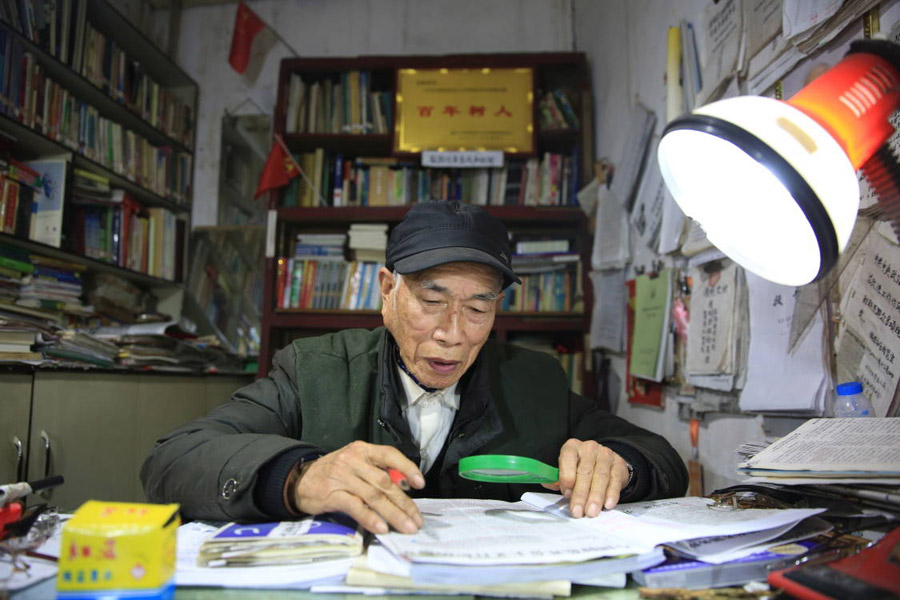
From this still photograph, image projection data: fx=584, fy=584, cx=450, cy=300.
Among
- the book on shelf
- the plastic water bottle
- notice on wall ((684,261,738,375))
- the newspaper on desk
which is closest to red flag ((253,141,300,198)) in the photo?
the book on shelf

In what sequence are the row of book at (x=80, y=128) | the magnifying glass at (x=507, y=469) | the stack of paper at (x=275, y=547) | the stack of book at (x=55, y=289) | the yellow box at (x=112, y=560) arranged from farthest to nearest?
the stack of book at (x=55, y=289), the row of book at (x=80, y=128), the magnifying glass at (x=507, y=469), the stack of paper at (x=275, y=547), the yellow box at (x=112, y=560)

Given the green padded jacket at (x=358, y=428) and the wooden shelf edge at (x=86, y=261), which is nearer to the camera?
the green padded jacket at (x=358, y=428)

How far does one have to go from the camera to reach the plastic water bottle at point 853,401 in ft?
3.10

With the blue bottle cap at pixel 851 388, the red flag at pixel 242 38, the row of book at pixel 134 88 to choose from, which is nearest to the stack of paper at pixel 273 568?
the blue bottle cap at pixel 851 388

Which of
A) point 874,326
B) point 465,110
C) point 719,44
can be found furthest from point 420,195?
point 874,326

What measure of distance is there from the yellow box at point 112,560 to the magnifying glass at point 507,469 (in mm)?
469

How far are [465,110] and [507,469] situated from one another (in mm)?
2624

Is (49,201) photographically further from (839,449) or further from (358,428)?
(839,449)

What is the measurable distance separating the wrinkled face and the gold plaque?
2036mm

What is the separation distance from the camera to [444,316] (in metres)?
1.20

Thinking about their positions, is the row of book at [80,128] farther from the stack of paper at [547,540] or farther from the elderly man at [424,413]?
the stack of paper at [547,540]

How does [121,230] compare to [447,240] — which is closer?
[447,240]

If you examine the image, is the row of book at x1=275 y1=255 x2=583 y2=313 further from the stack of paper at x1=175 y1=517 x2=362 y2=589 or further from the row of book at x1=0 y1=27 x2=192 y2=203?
the stack of paper at x1=175 y1=517 x2=362 y2=589

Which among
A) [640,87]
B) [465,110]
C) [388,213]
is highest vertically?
[465,110]
